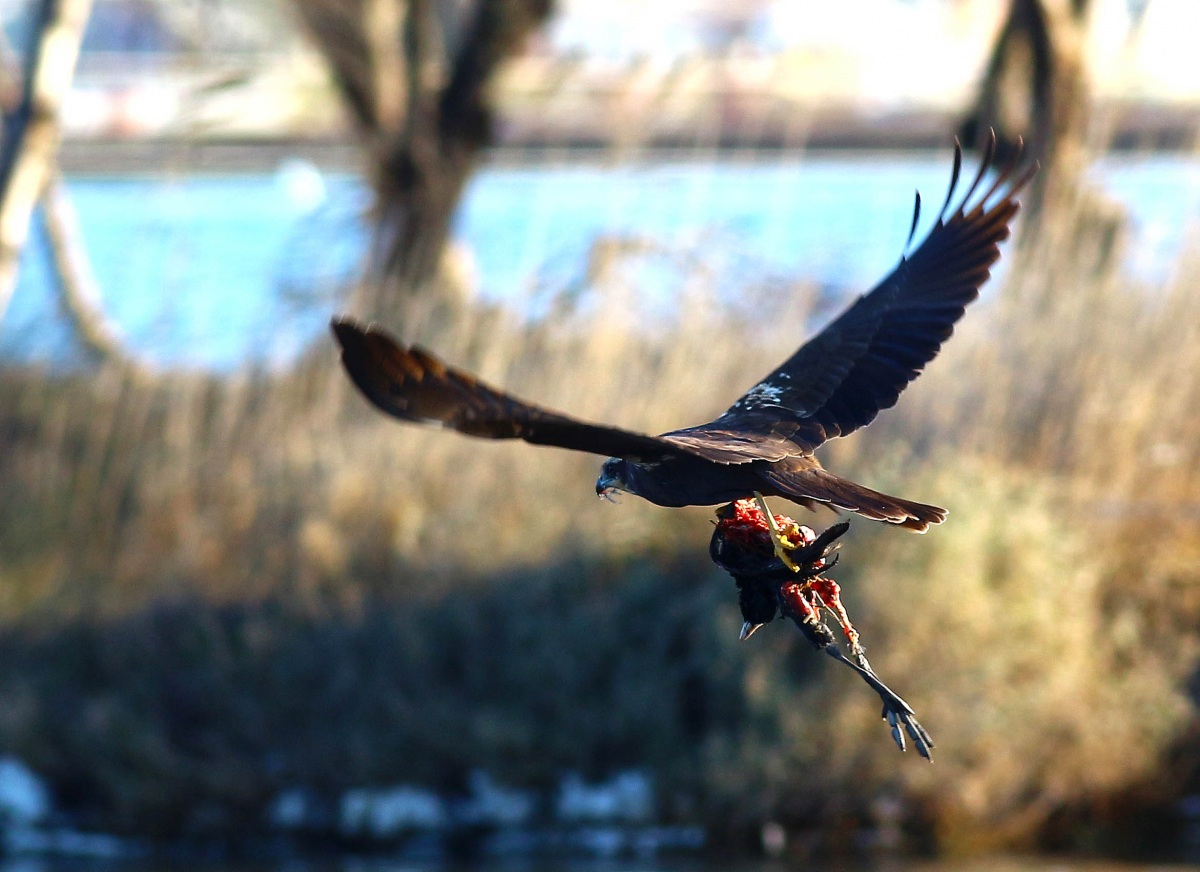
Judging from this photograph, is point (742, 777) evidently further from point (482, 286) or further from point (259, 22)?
point (259, 22)

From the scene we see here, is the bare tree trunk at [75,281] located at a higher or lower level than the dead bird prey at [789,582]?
higher

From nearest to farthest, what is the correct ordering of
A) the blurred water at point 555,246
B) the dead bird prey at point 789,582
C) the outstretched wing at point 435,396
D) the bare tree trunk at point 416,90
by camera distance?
the outstretched wing at point 435,396 → the dead bird prey at point 789,582 → the blurred water at point 555,246 → the bare tree trunk at point 416,90

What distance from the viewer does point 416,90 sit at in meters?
10.1

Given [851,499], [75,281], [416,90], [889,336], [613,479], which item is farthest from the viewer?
[416,90]

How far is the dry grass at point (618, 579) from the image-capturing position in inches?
255

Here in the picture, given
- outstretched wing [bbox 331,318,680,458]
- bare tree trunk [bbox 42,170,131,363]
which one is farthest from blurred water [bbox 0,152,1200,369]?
outstretched wing [bbox 331,318,680,458]

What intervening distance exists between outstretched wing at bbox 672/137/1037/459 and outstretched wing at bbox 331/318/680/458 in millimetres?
761

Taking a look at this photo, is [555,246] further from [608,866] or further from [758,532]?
[758,532]

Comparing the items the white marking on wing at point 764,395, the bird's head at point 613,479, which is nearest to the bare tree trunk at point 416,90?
the white marking on wing at point 764,395

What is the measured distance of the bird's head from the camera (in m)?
2.68

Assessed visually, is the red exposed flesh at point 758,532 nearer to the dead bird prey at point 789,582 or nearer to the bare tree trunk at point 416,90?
the dead bird prey at point 789,582

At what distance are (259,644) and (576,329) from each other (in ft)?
6.66

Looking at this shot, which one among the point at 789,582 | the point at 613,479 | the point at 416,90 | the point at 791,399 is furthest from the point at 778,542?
the point at 416,90

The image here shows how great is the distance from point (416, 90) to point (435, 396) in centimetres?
810
